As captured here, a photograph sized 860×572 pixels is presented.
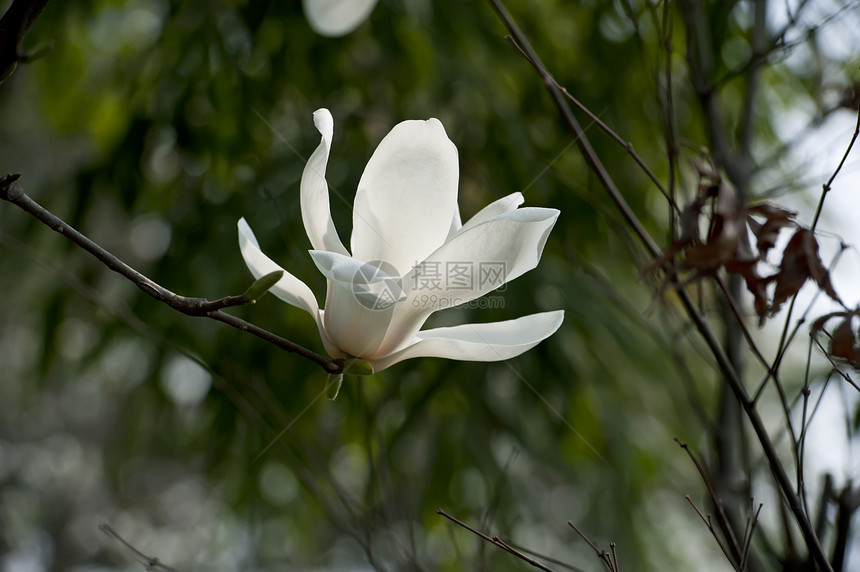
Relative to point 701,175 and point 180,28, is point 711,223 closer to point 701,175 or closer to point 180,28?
point 701,175

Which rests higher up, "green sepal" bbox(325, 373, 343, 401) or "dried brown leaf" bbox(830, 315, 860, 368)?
"dried brown leaf" bbox(830, 315, 860, 368)

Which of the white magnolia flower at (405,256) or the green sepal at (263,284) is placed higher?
the white magnolia flower at (405,256)

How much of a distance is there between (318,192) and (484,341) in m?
0.11

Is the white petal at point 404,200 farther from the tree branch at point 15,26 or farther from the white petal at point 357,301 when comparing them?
the tree branch at point 15,26

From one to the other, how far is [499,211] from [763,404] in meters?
2.70

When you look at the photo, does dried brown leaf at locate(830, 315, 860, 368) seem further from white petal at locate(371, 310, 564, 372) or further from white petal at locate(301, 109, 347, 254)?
white petal at locate(301, 109, 347, 254)

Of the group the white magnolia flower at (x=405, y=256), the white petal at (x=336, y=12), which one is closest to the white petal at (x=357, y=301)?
the white magnolia flower at (x=405, y=256)

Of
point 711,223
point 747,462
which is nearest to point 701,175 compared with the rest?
point 711,223

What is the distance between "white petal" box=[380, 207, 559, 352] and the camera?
0.35 metres

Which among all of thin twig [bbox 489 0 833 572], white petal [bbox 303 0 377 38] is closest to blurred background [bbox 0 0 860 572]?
white petal [bbox 303 0 377 38]

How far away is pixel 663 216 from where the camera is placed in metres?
1.49

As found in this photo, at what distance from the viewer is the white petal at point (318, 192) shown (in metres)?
0.38

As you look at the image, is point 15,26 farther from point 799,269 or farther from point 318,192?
point 799,269

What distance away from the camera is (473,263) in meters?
0.36
